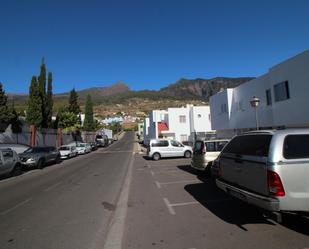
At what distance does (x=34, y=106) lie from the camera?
37.1 meters

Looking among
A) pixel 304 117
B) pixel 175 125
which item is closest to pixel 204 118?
pixel 175 125

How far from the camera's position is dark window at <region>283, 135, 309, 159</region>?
564 centimetres

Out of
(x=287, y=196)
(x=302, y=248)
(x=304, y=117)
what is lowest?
(x=302, y=248)

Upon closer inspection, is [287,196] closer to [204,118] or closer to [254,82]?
[254,82]

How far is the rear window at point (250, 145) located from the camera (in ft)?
19.8

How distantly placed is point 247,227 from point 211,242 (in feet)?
4.05

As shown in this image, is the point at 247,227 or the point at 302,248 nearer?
the point at 302,248


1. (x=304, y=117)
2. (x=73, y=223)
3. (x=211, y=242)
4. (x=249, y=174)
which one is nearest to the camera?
(x=211, y=242)

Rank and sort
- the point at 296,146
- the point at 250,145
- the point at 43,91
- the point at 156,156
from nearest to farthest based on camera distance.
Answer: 1. the point at 296,146
2. the point at 250,145
3. the point at 156,156
4. the point at 43,91

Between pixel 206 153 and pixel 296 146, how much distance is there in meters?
8.27

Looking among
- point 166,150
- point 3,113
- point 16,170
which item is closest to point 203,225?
point 16,170

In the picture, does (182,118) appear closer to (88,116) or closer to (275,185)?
(88,116)

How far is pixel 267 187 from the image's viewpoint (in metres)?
5.57

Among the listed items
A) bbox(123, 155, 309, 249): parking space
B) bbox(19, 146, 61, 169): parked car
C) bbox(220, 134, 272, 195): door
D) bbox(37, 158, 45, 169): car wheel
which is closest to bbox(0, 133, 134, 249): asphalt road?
bbox(123, 155, 309, 249): parking space
